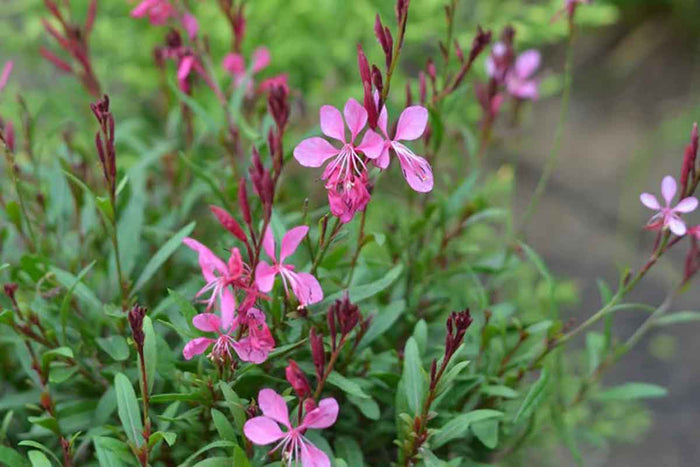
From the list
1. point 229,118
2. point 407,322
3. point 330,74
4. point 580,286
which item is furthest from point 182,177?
point 580,286

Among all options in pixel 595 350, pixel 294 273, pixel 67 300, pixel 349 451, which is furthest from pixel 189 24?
pixel 595 350

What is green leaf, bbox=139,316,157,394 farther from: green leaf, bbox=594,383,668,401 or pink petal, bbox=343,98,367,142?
green leaf, bbox=594,383,668,401

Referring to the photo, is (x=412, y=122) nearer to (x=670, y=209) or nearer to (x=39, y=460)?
(x=670, y=209)

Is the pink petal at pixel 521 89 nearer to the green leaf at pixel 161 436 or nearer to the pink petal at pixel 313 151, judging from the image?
the pink petal at pixel 313 151

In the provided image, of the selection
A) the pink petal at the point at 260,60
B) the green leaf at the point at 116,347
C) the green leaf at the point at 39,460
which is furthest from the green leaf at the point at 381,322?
the pink petal at the point at 260,60

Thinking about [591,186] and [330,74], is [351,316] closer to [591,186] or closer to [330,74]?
[330,74]
